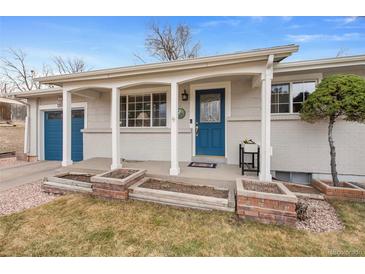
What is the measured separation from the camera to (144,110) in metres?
6.12

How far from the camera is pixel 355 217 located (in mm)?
2947

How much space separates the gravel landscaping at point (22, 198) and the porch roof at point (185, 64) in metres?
2.93

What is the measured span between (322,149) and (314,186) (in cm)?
99

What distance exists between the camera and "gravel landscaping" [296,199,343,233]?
105 inches

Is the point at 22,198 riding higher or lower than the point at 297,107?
lower

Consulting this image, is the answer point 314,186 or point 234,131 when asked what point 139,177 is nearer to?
point 234,131

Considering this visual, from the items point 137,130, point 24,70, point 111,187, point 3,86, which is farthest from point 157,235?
point 3,86

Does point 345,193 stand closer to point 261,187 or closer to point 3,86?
point 261,187

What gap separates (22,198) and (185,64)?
438 centimetres

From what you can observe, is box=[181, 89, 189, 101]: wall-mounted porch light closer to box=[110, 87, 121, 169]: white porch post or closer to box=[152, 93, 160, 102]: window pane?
box=[152, 93, 160, 102]: window pane

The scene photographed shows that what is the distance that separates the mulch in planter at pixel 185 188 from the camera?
11.5 feet

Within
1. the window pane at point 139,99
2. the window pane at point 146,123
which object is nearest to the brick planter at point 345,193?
the window pane at point 146,123

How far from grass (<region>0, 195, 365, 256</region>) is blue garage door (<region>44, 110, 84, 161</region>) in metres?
4.11
